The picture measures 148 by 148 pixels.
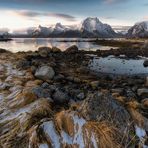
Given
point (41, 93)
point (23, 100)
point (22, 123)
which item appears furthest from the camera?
point (41, 93)

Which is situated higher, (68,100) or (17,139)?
(17,139)

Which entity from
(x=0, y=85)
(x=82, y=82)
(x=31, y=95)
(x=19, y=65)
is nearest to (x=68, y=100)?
(x=31, y=95)

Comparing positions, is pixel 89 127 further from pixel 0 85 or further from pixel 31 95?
pixel 0 85

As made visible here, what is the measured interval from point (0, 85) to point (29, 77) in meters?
3.14

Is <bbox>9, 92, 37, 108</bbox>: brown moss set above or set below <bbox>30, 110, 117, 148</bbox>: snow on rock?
below

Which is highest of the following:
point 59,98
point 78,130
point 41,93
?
point 78,130

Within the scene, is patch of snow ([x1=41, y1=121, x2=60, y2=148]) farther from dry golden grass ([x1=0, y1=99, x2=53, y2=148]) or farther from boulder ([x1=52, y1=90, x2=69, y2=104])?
boulder ([x1=52, y1=90, x2=69, y2=104])

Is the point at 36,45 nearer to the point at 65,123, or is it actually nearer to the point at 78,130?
the point at 65,123

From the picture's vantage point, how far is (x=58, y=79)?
18734 millimetres

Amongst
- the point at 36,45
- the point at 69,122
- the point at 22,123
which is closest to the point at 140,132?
the point at 69,122

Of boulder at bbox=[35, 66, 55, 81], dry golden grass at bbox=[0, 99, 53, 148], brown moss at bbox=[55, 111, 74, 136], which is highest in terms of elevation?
brown moss at bbox=[55, 111, 74, 136]

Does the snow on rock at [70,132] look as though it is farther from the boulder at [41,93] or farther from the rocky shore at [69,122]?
the boulder at [41,93]

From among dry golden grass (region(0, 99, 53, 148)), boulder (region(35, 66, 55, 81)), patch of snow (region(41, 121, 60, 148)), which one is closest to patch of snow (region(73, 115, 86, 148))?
patch of snow (region(41, 121, 60, 148))

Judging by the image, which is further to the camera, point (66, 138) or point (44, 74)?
point (44, 74)
